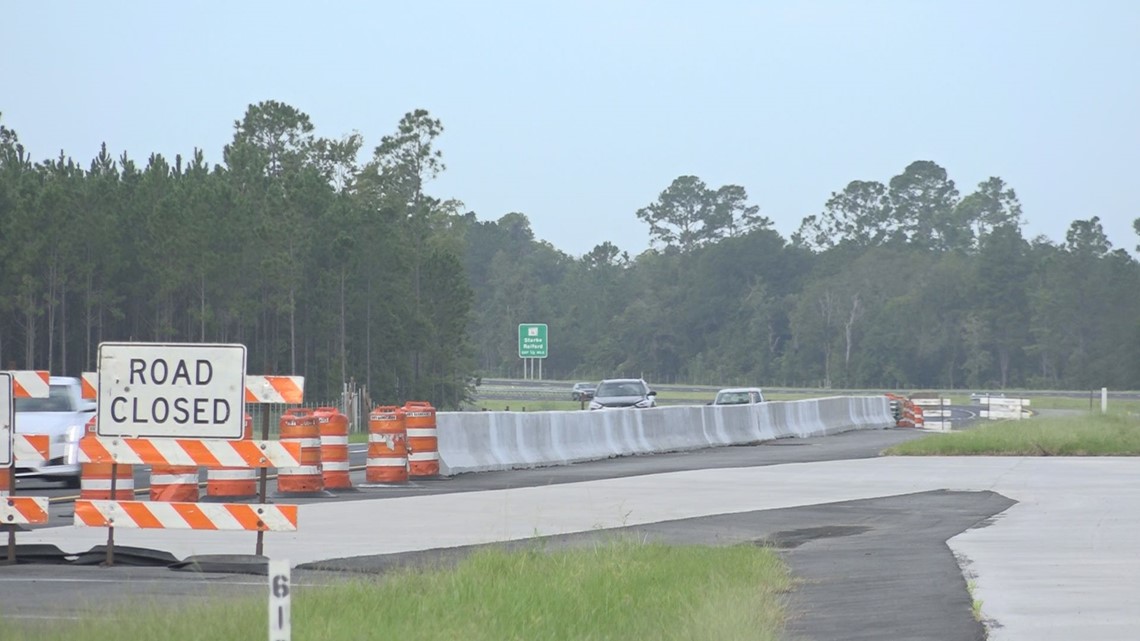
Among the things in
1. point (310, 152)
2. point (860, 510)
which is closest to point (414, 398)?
point (310, 152)

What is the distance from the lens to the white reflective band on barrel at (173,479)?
19781 millimetres

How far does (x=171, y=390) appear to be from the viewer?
42.0 feet

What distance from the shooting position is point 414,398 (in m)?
91.6

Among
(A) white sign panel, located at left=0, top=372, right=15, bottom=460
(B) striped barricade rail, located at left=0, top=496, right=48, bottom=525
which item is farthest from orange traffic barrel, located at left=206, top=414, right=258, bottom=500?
(A) white sign panel, located at left=0, top=372, right=15, bottom=460

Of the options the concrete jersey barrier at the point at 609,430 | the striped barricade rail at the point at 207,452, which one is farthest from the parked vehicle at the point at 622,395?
the striped barricade rail at the point at 207,452

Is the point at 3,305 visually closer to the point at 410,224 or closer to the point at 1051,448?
the point at 410,224

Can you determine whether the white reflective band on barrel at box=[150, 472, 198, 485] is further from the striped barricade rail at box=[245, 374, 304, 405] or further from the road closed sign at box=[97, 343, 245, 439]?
the road closed sign at box=[97, 343, 245, 439]

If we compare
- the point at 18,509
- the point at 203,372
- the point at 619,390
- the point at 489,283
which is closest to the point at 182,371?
the point at 203,372

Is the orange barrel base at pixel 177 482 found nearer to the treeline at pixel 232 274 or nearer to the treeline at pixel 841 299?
the treeline at pixel 232 274

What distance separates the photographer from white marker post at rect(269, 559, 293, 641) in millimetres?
6770

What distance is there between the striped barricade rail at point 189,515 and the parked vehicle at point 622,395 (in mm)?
36689

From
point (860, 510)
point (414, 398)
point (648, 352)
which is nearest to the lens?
point (860, 510)

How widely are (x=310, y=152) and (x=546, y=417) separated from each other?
8140 centimetres

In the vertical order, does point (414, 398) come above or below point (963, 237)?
below
